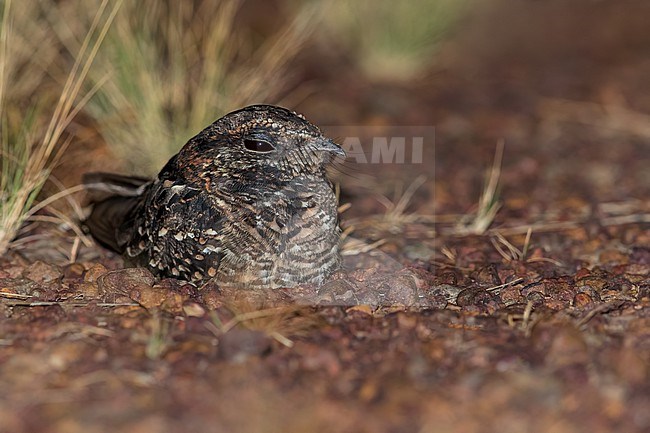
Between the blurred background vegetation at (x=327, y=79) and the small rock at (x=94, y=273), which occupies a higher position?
the blurred background vegetation at (x=327, y=79)

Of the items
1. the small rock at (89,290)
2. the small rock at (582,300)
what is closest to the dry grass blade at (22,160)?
the small rock at (89,290)

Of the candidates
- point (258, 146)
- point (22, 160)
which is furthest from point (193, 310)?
point (22, 160)

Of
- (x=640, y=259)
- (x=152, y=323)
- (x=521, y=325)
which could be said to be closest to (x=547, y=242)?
(x=640, y=259)

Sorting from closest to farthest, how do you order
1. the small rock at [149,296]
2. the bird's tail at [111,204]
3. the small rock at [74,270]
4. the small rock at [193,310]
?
1. the small rock at [193,310]
2. the small rock at [149,296]
3. the small rock at [74,270]
4. the bird's tail at [111,204]

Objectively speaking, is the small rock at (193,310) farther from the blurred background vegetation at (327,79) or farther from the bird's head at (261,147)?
the blurred background vegetation at (327,79)

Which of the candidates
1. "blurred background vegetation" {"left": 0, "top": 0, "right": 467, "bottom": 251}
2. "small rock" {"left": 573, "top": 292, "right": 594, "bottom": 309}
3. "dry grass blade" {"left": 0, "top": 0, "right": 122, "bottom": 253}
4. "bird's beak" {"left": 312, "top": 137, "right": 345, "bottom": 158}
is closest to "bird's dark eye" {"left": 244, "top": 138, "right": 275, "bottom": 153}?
"bird's beak" {"left": 312, "top": 137, "right": 345, "bottom": 158}

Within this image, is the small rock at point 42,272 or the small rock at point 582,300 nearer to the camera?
the small rock at point 582,300

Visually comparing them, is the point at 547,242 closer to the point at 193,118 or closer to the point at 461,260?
the point at 461,260

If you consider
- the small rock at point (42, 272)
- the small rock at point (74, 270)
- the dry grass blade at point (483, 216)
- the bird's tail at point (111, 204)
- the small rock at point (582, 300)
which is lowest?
the dry grass blade at point (483, 216)
